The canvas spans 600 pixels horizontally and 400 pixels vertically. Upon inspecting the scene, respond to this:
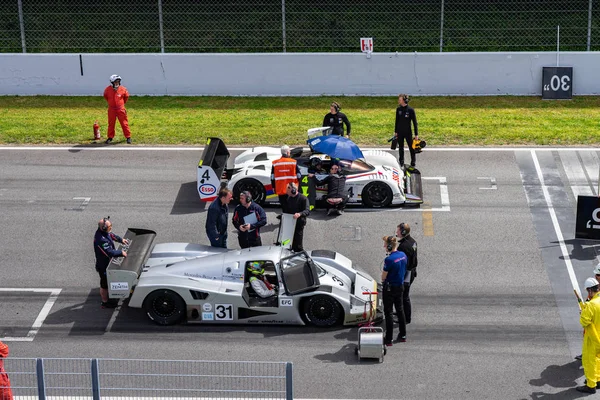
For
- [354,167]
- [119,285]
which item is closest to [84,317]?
[119,285]


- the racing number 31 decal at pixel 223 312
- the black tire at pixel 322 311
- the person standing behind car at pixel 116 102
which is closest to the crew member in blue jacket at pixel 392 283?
the black tire at pixel 322 311

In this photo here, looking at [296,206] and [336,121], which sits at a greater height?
[336,121]

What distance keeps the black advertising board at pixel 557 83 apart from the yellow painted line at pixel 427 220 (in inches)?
340

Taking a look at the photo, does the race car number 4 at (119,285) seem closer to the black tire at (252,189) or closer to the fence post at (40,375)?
the fence post at (40,375)

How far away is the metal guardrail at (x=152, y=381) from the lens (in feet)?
36.8

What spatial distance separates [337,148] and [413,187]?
205 centimetres

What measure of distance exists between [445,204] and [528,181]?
241cm

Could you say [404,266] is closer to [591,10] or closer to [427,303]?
[427,303]

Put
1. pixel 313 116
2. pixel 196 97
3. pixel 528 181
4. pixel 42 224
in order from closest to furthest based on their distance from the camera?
1. pixel 42 224
2. pixel 528 181
3. pixel 313 116
4. pixel 196 97

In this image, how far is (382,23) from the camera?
89.5 feet

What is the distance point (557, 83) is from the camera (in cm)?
2545

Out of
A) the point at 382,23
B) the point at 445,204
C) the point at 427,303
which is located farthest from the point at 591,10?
the point at 427,303

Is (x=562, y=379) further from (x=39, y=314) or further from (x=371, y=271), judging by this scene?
(x=39, y=314)

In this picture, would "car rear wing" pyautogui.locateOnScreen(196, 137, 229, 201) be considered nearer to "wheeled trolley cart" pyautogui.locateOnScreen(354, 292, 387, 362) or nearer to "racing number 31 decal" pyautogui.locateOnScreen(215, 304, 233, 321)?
"racing number 31 decal" pyautogui.locateOnScreen(215, 304, 233, 321)
